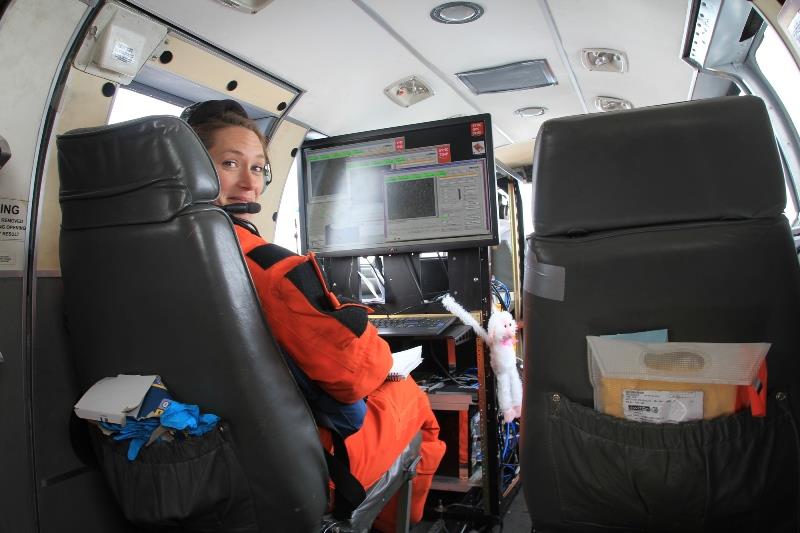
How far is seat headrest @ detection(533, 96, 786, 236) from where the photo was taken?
1.18 metres

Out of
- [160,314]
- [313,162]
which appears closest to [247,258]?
[160,314]

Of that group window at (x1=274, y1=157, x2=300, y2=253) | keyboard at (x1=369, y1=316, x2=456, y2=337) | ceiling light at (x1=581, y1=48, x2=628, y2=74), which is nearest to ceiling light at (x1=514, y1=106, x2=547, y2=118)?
ceiling light at (x1=581, y1=48, x2=628, y2=74)

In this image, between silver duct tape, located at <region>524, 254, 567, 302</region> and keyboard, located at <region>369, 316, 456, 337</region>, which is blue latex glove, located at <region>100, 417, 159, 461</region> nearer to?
silver duct tape, located at <region>524, 254, 567, 302</region>

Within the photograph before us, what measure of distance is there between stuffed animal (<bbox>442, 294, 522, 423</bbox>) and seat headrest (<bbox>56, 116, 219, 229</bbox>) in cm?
149

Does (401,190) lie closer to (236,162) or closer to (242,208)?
(236,162)

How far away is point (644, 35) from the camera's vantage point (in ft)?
11.1

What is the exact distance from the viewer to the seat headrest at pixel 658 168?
1.18 m

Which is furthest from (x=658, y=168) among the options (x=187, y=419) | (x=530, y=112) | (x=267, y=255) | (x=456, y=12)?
(x=530, y=112)

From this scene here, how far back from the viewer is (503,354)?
2.48 m

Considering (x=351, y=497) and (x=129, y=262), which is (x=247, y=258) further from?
(x=351, y=497)

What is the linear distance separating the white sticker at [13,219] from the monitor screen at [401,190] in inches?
52.6

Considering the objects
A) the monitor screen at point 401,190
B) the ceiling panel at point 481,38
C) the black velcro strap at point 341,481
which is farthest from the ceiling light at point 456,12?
the black velcro strap at point 341,481

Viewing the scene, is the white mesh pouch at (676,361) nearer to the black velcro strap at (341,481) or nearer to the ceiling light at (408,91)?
the black velcro strap at (341,481)

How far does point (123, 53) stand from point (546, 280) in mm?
2053
